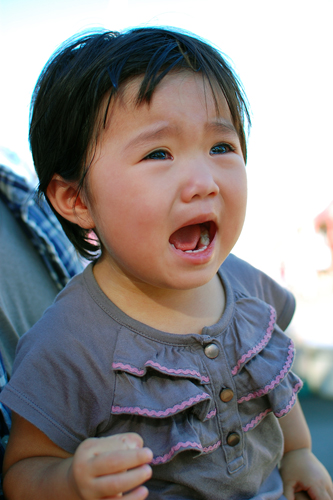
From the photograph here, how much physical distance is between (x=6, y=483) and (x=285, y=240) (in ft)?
8.97

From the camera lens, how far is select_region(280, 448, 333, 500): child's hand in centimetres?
92

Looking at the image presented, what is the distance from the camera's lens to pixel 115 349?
2.48 feet

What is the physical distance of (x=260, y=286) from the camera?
42.3 inches

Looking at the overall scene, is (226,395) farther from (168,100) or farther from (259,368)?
(168,100)

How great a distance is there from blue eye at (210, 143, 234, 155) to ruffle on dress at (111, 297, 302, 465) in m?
0.35

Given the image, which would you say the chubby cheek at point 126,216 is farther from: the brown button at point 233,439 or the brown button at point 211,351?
the brown button at point 233,439

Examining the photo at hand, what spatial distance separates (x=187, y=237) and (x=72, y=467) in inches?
16.5

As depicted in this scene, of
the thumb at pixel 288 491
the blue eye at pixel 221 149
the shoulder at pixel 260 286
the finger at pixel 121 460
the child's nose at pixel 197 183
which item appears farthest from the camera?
the shoulder at pixel 260 286

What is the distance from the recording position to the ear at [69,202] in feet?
2.82

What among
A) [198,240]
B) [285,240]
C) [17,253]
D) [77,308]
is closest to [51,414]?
[77,308]

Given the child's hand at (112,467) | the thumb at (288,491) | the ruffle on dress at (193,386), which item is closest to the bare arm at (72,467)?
the child's hand at (112,467)

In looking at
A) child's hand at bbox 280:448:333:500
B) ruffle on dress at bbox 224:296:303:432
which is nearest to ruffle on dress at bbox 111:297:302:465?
ruffle on dress at bbox 224:296:303:432

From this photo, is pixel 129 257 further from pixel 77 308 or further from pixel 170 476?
pixel 170 476

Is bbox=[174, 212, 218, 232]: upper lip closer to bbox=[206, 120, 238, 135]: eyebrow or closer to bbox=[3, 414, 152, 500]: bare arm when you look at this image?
bbox=[206, 120, 238, 135]: eyebrow
